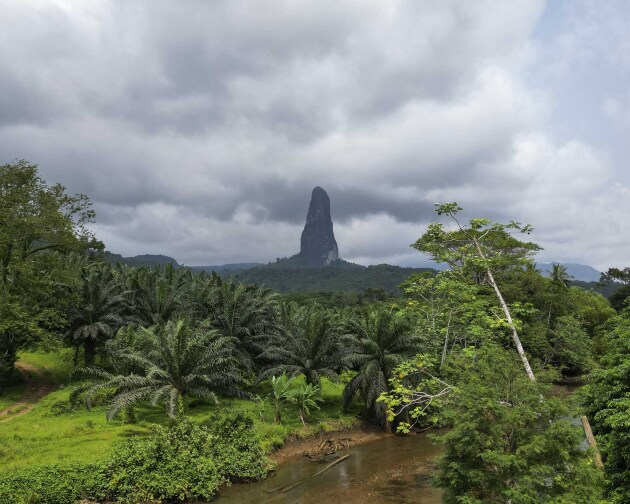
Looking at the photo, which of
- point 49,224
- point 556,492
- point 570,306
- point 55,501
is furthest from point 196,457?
point 570,306

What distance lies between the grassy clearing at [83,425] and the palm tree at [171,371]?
935 millimetres

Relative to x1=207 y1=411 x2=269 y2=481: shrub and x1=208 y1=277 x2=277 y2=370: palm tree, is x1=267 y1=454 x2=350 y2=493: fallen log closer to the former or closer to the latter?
x1=207 y1=411 x2=269 y2=481: shrub

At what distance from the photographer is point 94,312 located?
24391 mm

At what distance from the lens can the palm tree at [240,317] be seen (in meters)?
24.9

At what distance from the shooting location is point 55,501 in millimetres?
11258

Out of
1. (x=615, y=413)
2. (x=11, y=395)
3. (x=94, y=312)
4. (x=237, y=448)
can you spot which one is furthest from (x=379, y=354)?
(x=11, y=395)

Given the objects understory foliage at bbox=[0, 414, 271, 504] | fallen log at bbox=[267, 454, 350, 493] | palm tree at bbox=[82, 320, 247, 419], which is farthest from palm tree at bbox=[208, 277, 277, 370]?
understory foliage at bbox=[0, 414, 271, 504]

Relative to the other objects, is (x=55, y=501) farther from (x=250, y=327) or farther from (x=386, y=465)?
(x=250, y=327)

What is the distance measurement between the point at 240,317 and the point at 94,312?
335 inches

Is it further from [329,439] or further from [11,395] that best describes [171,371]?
[11,395]

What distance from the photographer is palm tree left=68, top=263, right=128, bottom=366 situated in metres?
24.1

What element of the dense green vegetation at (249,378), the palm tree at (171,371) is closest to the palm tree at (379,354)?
the dense green vegetation at (249,378)

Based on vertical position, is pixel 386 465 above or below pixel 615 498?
below

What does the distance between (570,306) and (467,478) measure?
1454 inches
